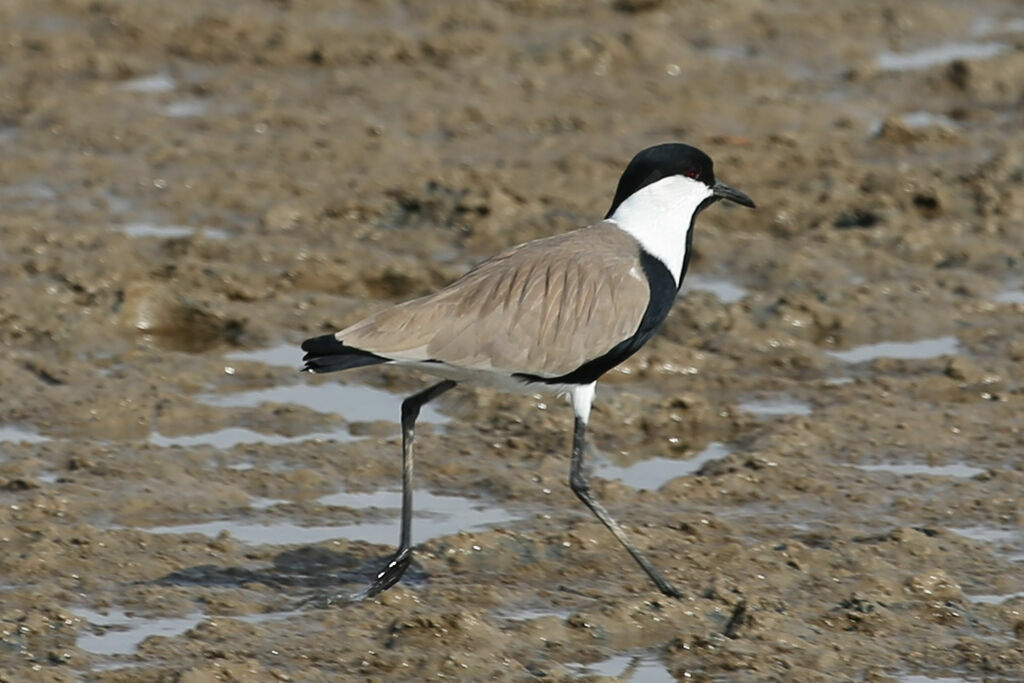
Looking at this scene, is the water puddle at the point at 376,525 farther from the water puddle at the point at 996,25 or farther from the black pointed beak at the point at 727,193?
the water puddle at the point at 996,25

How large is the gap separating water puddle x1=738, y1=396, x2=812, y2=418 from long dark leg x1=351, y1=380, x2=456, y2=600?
1827mm

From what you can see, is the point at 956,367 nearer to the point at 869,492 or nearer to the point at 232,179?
the point at 869,492

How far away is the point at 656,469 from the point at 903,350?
1.58 m

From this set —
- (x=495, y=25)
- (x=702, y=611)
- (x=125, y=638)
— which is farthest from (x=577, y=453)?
(x=495, y=25)

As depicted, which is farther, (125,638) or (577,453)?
(577,453)

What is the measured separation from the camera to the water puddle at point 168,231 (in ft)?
31.5

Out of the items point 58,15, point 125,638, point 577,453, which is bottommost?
point 125,638

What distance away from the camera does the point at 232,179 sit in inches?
404

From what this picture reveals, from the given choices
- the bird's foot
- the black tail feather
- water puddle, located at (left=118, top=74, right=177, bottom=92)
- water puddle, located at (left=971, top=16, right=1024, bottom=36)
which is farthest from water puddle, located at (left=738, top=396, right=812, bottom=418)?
water puddle, located at (left=971, top=16, right=1024, bottom=36)

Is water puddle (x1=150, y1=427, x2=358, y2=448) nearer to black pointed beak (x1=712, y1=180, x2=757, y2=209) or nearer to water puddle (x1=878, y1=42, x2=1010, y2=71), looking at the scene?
black pointed beak (x1=712, y1=180, x2=757, y2=209)

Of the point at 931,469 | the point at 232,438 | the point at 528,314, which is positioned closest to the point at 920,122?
the point at 931,469

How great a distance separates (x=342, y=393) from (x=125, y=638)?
7.69ft

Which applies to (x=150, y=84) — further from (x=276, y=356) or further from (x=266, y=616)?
(x=266, y=616)

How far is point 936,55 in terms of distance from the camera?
12469 millimetres
